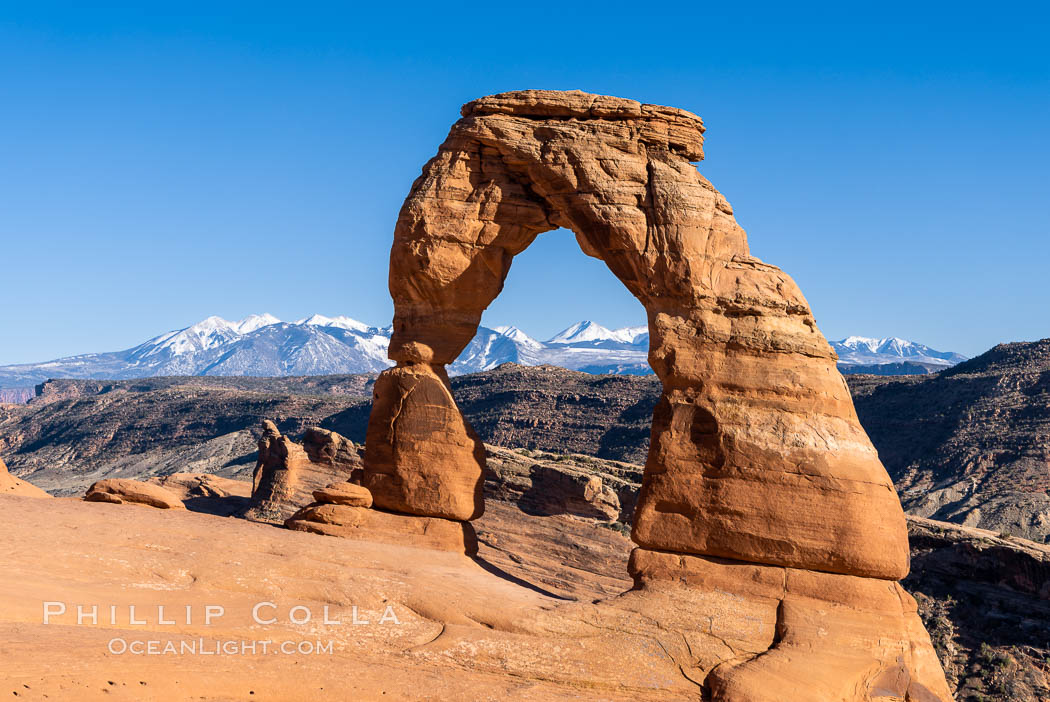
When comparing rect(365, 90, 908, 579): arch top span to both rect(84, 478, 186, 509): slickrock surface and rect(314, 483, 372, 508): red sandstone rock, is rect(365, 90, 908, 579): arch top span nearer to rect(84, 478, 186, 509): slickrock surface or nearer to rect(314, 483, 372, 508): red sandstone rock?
rect(314, 483, 372, 508): red sandstone rock

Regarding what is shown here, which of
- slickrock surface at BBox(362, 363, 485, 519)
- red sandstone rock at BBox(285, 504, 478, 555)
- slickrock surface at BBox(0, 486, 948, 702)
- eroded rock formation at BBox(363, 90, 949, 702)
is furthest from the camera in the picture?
slickrock surface at BBox(362, 363, 485, 519)

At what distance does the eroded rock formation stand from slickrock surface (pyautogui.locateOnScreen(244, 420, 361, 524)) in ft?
41.3

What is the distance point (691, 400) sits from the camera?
18.8m

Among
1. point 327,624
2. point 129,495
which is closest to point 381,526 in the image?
point 129,495

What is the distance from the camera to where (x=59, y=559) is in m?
15.1

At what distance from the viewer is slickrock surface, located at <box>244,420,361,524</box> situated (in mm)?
33688

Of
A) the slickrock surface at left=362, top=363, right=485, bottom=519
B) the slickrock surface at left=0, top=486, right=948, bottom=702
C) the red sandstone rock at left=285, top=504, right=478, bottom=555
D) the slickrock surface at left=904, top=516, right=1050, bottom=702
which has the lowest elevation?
the slickrock surface at left=904, top=516, right=1050, bottom=702

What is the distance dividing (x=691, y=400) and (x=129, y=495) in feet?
39.5

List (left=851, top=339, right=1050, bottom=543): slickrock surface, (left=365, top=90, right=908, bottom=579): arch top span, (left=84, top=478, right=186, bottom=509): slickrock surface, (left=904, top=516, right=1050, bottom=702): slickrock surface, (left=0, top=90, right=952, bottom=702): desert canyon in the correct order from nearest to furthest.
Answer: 1. (left=0, top=90, right=952, bottom=702): desert canyon
2. (left=365, top=90, right=908, bottom=579): arch top span
3. (left=84, top=478, right=186, bottom=509): slickrock surface
4. (left=904, top=516, right=1050, bottom=702): slickrock surface
5. (left=851, top=339, right=1050, bottom=543): slickrock surface

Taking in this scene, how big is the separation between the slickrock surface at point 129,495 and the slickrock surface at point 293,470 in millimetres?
10673

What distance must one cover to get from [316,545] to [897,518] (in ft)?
34.9

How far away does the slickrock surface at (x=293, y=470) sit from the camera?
33.7 meters

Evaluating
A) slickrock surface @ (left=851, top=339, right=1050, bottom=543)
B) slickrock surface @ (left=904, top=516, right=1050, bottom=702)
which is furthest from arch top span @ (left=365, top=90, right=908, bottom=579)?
slickrock surface @ (left=851, top=339, right=1050, bottom=543)

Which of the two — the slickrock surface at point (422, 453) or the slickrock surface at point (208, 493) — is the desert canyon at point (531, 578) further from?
the slickrock surface at point (208, 493)
